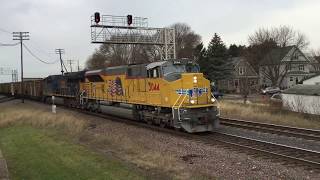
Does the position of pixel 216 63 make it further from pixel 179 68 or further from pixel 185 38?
pixel 179 68

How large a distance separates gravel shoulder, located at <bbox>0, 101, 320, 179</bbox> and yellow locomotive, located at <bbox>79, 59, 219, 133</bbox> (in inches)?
43.3

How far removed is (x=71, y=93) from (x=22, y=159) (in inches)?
952

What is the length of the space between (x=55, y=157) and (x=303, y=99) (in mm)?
29748

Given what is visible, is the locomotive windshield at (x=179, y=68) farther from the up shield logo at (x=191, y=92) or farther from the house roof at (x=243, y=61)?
the house roof at (x=243, y=61)

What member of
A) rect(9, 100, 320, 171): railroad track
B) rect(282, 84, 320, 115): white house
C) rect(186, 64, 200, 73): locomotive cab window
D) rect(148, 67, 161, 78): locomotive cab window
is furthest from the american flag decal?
rect(282, 84, 320, 115): white house

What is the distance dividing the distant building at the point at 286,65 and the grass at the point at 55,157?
61.5 m

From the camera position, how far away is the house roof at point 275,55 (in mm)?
82238

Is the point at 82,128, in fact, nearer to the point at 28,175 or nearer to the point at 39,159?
the point at 39,159

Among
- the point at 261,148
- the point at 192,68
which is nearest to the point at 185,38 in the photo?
the point at 192,68

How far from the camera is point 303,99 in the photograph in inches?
1553

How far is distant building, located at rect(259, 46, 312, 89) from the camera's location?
82625mm

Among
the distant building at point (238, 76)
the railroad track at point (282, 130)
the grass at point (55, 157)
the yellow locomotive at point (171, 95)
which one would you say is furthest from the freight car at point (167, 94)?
the distant building at point (238, 76)

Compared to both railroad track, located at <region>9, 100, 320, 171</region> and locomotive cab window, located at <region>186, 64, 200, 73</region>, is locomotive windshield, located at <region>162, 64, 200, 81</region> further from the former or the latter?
railroad track, located at <region>9, 100, 320, 171</region>

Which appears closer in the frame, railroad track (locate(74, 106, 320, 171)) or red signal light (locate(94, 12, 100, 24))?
railroad track (locate(74, 106, 320, 171))
